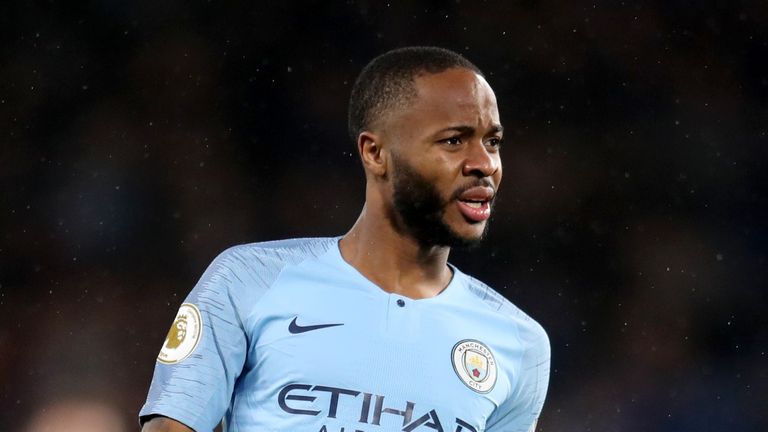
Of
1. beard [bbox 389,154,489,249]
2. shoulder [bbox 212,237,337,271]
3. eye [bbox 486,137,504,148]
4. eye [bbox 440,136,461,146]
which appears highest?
eye [bbox 486,137,504,148]

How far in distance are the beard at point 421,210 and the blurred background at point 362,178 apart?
363 cm

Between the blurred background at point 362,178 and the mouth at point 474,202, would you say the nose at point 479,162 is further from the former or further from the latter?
the blurred background at point 362,178

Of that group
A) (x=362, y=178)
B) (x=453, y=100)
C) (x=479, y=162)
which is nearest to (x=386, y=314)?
(x=479, y=162)

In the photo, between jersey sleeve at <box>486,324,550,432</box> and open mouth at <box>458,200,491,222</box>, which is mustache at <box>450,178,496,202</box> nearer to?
open mouth at <box>458,200,491,222</box>

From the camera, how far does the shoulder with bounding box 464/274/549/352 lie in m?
2.65

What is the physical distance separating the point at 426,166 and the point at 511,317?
51 centimetres

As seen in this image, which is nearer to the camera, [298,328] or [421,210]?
[298,328]

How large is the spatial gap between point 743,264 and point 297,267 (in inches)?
179

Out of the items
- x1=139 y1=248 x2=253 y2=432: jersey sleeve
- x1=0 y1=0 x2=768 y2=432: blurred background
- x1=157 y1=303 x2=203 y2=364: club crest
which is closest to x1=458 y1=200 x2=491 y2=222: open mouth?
x1=139 y1=248 x2=253 y2=432: jersey sleeve

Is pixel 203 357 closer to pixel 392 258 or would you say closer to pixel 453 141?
pixel 392 258

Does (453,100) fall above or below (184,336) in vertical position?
above

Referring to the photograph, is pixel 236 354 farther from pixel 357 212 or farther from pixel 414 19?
pixel 414 19

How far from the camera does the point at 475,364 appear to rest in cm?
247

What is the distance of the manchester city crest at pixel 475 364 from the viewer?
2430 millimetres
